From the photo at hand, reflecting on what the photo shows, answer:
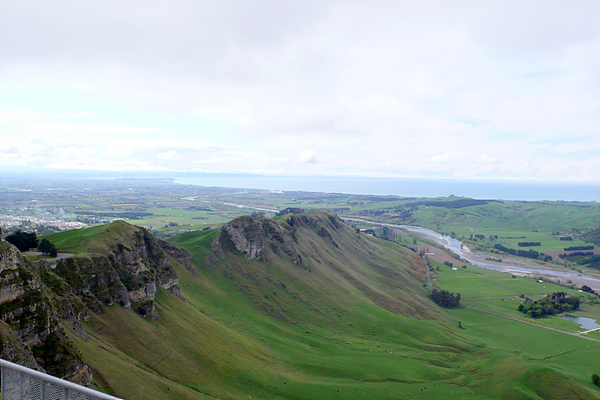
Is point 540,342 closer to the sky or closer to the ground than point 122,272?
closer to the ground

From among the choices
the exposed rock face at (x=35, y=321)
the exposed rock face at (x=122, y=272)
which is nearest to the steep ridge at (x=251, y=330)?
the exposed rock face at (x=122, y=272)

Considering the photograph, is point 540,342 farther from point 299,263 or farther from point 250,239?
point 250,239

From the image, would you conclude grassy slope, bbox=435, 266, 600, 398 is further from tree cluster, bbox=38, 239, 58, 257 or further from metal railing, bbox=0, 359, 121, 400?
tree cluster, bbox=38, 239, 58, 257

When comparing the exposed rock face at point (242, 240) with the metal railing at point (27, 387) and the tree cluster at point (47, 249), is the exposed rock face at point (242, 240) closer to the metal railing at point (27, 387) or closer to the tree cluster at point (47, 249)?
the tree cluster at point (47, 249)

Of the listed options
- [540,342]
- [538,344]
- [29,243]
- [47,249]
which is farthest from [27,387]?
[540,342]

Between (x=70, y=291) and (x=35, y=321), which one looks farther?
(x=70, y=291)

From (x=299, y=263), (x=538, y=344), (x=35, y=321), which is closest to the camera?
(x=35, y=321)

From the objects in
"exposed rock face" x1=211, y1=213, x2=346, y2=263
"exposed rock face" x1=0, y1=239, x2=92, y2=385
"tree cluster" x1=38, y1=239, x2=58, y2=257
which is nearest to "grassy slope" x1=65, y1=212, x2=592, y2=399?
"exposed rock face" x1=211, y1=213, x2=346, y2=263
